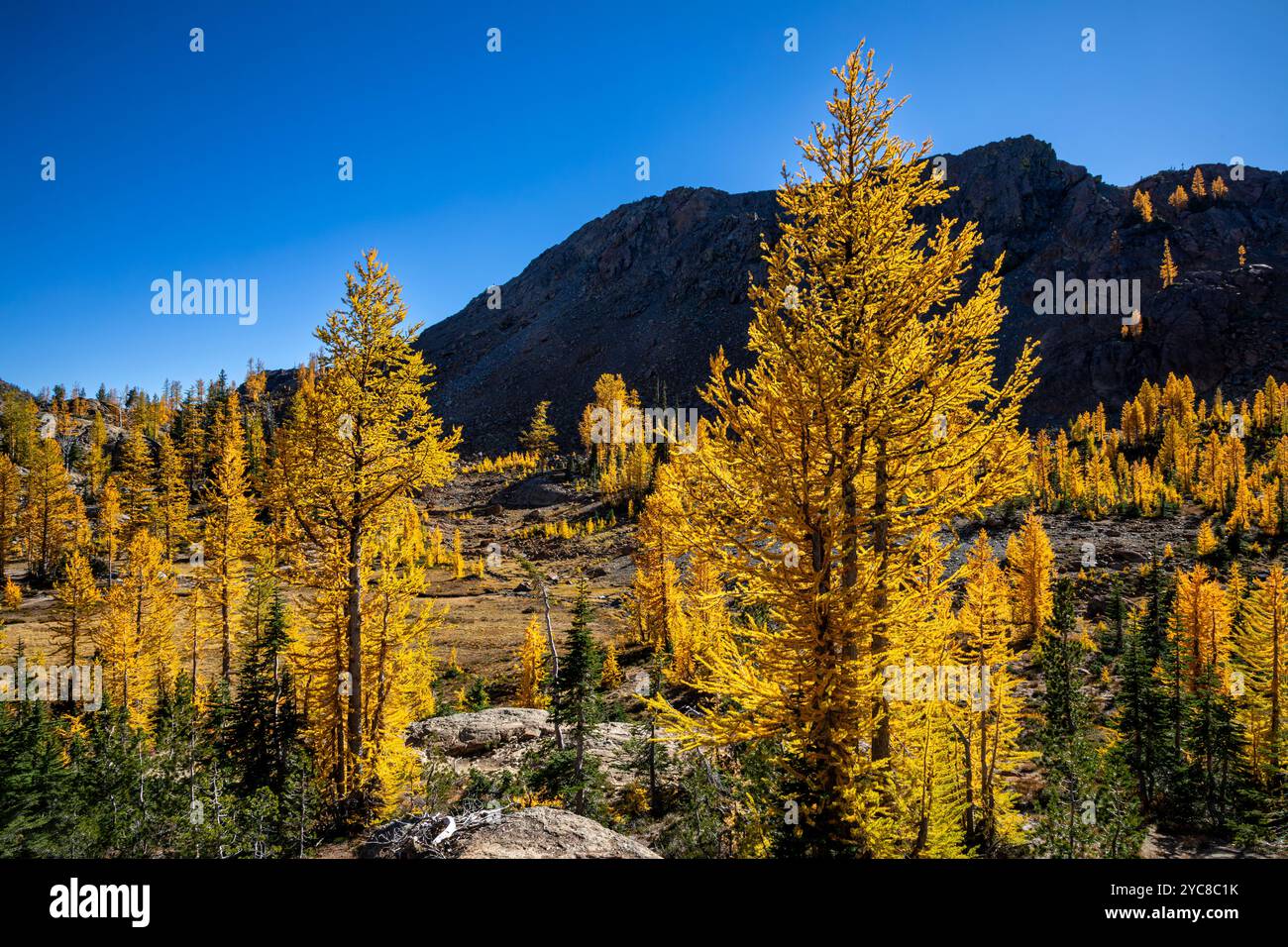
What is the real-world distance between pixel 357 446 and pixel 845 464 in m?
10.4

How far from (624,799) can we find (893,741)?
1293cm

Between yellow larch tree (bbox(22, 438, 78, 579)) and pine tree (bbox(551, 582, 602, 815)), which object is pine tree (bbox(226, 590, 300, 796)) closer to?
pine tree (bbox(551, 582, 602, 815))

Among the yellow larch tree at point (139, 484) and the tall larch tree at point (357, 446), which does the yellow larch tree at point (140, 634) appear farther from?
the tall larch tree at point (357, 446)

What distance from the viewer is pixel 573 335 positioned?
17550cm

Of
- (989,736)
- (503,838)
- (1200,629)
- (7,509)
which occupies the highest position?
(7,509)

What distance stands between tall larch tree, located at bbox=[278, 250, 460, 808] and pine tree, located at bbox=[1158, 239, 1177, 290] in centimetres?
17780

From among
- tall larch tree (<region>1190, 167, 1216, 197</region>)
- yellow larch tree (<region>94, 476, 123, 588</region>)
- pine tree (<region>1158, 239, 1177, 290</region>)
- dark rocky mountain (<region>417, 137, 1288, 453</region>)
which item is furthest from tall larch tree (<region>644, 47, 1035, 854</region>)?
tall larch tree (<region>1190, 167, 1216, 197</region>)

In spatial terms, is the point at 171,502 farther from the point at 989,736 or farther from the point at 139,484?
the point at 989,736

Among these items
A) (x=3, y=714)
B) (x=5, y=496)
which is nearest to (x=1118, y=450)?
(x=3, y=714)

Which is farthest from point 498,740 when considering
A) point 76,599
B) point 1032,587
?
point 1032,587

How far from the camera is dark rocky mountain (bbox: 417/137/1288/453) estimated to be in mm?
119188

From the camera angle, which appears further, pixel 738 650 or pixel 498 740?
pixel 498 740

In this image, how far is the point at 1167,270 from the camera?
13100 cm
